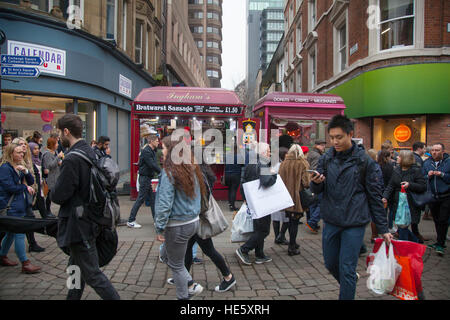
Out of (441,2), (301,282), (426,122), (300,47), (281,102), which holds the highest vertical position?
(300,47)

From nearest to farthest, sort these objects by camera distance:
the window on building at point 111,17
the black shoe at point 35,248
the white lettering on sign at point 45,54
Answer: the black shoe at point 35,248
the white lettering on sign at point 45,54
the window on building at point 111,17

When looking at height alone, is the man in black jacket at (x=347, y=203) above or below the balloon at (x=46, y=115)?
below

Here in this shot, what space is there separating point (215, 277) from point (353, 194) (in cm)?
226

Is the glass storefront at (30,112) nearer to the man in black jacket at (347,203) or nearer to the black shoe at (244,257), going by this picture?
the black shoe at (244,257)

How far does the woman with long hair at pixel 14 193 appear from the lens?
4.18m

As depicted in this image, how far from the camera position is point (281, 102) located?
36.5 feet

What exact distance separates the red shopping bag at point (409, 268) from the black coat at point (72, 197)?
9.65 ft

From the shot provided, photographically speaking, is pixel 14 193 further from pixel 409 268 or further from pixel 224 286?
pixel 409 268

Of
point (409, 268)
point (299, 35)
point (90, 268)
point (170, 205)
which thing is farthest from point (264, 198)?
point (299, 35)

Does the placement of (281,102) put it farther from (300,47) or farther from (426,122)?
(300,47)

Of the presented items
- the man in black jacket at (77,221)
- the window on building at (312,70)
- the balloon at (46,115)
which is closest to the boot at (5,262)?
the man in black jacket at (77,221)

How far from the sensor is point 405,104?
34.1 feet
